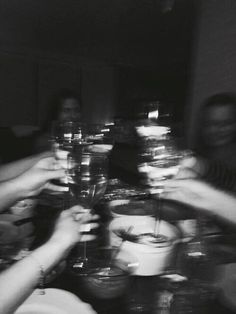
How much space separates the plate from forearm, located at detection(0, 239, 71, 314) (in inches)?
0.5

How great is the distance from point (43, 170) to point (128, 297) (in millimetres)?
526

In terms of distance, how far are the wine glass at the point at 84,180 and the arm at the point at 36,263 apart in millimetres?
34

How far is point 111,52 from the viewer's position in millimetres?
8211

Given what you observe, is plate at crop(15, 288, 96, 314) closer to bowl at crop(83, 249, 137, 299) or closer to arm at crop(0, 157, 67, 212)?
bowl at crop(83, 249, 137, 299)

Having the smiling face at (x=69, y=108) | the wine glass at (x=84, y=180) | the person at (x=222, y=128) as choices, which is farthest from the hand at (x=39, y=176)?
A: the smiling face at (x=69, y=108)

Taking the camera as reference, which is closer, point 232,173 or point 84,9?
point 232,173

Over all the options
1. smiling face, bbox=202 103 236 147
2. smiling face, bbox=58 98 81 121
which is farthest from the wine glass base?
smiling face, bbox=58 98 81 121

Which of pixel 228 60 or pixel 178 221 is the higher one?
pixel 228 60

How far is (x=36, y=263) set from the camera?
0.61 m

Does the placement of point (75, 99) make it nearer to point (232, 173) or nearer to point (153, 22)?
point (232, 173)

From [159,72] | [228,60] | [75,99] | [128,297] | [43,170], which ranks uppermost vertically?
[159,72]

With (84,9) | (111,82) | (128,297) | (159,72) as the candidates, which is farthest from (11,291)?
(159,72)

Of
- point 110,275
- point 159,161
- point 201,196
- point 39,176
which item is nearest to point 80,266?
point 110,275

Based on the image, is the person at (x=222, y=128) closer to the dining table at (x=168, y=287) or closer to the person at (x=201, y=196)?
the person at (x=201, y=196)
